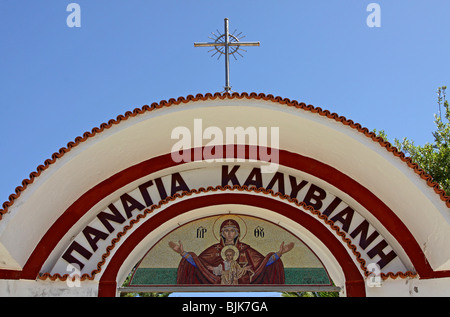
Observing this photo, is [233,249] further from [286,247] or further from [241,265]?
[286,247]

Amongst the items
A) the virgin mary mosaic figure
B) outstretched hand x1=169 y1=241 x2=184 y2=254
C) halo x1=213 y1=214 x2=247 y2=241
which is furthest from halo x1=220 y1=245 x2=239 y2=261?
outstretched hand x1=169 y1=241 x2=184 y2=254

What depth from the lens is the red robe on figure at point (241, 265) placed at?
8.70 m

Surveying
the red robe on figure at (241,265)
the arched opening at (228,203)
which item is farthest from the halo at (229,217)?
the arched opening at (228,203)

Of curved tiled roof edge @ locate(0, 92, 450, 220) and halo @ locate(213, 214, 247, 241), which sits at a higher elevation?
curved tiled roof edge @ locate(0, 92, 450, 220)

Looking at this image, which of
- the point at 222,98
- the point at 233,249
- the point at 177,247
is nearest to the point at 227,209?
the point at 233,249

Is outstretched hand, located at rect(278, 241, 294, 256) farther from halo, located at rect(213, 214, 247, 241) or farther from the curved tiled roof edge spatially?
the curved tiled roof edge

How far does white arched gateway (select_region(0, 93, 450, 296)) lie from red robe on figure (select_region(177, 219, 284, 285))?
17 mm

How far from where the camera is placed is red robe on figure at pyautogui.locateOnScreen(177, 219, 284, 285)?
8.70 meters

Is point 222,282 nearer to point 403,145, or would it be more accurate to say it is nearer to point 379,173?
point 379,173

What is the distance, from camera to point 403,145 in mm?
18266

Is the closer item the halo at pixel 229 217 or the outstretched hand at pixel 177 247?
the outstretched hand at pixel 177 247

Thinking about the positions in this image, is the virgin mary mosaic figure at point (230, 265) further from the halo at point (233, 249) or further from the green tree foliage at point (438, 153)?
the green tree foliage at point (438, 153)

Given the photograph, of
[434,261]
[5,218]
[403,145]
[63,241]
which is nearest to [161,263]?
[63,241]

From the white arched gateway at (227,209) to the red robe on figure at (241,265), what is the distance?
17 mm
